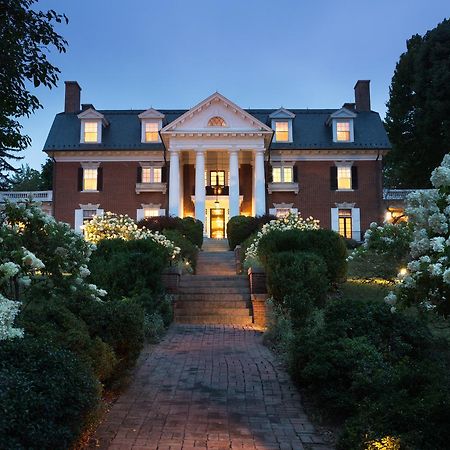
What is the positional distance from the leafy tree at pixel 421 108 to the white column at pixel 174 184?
18.2 meters

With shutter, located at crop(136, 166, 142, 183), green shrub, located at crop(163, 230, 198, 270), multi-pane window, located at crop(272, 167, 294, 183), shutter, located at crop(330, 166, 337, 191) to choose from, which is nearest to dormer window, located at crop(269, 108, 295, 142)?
multi-pane window, located at crop(272, 167, 294, 183)

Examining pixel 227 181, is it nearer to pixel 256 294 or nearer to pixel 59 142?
pixel 59 142

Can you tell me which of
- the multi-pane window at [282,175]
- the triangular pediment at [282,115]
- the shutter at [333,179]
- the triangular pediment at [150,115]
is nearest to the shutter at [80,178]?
the triangular pediment at [150,115]

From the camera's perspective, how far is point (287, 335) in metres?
8.92

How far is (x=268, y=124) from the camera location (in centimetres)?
3625

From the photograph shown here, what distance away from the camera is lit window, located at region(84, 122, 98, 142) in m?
35.2

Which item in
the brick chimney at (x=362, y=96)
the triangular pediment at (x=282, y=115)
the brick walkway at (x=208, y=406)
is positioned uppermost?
the brick chimney at (x=362, y=96)

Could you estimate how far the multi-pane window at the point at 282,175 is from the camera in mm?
34906

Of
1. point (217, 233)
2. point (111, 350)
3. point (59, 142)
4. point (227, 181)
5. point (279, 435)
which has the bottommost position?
point (279, 435)

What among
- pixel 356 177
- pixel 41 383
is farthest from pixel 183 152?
pixel 41 383

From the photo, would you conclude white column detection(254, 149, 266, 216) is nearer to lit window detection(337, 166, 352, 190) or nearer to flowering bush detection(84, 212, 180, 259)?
lit window detection(337, 166, 352, 190)

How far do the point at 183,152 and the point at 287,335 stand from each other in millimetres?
26257

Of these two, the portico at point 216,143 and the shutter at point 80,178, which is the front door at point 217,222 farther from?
the shutter at point 80,178

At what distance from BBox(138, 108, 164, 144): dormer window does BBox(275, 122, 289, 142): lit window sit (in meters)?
7.87
